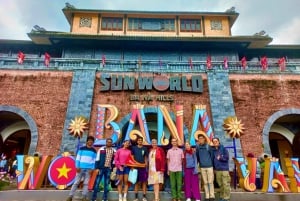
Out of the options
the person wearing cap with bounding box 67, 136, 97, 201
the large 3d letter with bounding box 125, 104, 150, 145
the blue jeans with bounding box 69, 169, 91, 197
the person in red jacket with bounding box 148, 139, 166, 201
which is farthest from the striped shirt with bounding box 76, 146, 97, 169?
the large 3d letter with bounding box 125, 104, 150, 145

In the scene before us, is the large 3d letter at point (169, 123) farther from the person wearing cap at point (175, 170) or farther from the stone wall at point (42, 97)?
the stone wall at point (42, 97)

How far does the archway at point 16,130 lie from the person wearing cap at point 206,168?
319 inches

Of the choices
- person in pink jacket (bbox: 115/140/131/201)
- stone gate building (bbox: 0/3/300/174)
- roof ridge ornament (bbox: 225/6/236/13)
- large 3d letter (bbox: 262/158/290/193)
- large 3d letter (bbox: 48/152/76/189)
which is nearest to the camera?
person in pink jacket (bbox: 115/140/131/201)

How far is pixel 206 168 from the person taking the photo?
6.32 m

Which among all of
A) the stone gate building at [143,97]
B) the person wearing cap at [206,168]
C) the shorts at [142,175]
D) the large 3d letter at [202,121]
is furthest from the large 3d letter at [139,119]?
the person wearing cap at [206,168]

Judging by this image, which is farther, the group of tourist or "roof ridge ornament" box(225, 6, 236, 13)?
"roof ridge ornament" box(225, 6, 236, 13)

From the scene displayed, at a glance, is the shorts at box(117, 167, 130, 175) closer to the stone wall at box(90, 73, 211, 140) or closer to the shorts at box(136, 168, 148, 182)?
the shorts at box(136, 168, 148, 182)

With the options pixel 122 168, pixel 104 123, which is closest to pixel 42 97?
pixel 104 123

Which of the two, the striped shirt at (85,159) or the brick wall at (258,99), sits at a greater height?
the brick wall at (258,99)

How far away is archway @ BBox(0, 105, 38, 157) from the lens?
11.6m

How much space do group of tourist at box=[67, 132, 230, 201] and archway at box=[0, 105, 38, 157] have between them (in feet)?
19.2

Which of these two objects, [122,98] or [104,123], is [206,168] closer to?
[104,123]

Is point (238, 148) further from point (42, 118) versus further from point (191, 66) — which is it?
point (42, 118)

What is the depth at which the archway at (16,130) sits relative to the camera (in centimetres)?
1159
